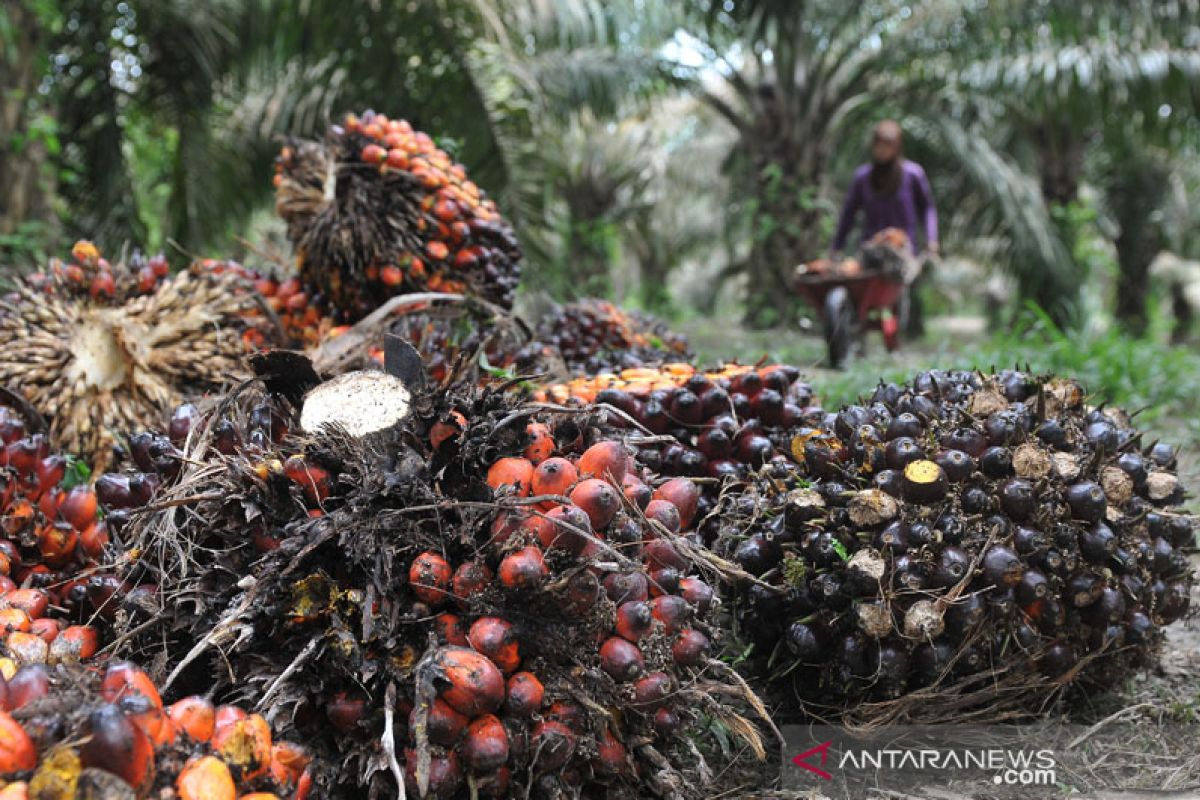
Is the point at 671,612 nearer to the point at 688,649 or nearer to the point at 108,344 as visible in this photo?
the point at 688,649

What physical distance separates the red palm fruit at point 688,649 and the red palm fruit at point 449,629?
274 mm

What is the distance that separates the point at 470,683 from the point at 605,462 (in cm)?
35

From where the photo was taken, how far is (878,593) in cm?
143

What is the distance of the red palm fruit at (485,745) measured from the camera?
1.03 metres

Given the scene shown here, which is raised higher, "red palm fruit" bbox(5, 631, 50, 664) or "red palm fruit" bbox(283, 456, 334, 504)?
"red palm fruit" bbox(283, 456, 334, 504)

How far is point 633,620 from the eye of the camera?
3.73 feet

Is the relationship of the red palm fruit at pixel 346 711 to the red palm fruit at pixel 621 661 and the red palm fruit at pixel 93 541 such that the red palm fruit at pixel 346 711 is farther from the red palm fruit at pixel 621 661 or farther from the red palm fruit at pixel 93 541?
the red palm fruit at pixel 93 541

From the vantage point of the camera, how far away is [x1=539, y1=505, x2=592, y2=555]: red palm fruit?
1119 mm

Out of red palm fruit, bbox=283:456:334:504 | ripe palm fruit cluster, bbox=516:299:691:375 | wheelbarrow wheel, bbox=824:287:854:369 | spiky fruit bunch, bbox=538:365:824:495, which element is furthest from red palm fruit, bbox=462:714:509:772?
wheelbarrow wheel, bbox=824:287:854:369

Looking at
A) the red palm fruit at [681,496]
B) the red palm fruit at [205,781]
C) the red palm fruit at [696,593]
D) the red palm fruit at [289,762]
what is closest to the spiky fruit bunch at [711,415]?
the red palm fruit at [681,496]

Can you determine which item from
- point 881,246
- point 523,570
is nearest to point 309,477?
point 523,570

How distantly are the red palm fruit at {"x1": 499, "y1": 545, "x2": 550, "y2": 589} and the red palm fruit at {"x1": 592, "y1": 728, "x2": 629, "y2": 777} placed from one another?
0.21 meters

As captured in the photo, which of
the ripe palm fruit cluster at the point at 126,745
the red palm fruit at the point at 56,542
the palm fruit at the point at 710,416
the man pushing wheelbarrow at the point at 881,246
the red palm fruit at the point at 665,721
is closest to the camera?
the ripe palm fruit cluster at the point at 126,745

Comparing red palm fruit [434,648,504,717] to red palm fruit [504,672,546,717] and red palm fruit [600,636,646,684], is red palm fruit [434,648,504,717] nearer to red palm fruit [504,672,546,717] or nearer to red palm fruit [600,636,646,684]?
Answer: red palm fruit [504,672,546,717]
